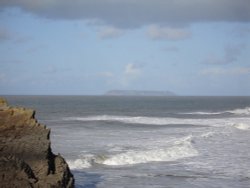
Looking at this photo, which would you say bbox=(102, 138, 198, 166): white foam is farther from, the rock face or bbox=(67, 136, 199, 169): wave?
the rock face

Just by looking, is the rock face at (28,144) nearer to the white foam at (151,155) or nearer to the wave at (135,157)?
the wave at (135,157)

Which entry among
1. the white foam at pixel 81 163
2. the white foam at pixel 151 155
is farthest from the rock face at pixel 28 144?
the white foam at pixel 151 155

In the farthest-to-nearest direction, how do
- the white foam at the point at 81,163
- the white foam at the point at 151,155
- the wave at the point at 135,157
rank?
the white foam at the point at 151,155, the wave at the point at 135,157, the white foam at the point at 81,163

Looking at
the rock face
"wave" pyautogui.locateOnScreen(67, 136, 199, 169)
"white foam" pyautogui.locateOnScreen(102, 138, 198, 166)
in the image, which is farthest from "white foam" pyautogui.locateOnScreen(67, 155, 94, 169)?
the rock face

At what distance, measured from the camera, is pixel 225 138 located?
2823 centimetres

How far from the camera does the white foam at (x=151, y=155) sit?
61.3 ft

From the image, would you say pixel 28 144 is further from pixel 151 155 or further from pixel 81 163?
pixel 151 155

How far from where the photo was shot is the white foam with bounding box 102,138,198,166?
18672mm

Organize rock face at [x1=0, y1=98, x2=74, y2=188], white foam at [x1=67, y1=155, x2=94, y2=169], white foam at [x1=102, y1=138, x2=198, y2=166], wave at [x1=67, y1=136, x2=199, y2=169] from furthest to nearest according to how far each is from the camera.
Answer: white foam at [x1=102, y1=138, x2=198, y2=166], wave at [x1=67, y1=136, x2=199, y2=169], white foam at [x1=67, y1=155, x2=94, y2=169], rock face at [x1=0, y1=98, x2=74, y2=188]

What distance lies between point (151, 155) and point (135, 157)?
35.0 inches

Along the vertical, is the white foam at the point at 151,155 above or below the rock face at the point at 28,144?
below

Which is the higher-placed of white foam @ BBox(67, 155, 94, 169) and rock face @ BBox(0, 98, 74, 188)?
rock face @ BBox(0, 98, 74, 188)

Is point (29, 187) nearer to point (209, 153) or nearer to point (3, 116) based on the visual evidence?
point (3, 116)

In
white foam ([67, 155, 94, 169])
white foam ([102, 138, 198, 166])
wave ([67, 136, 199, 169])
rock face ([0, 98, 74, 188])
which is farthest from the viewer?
white foam ([102, 138, 198, 166])
